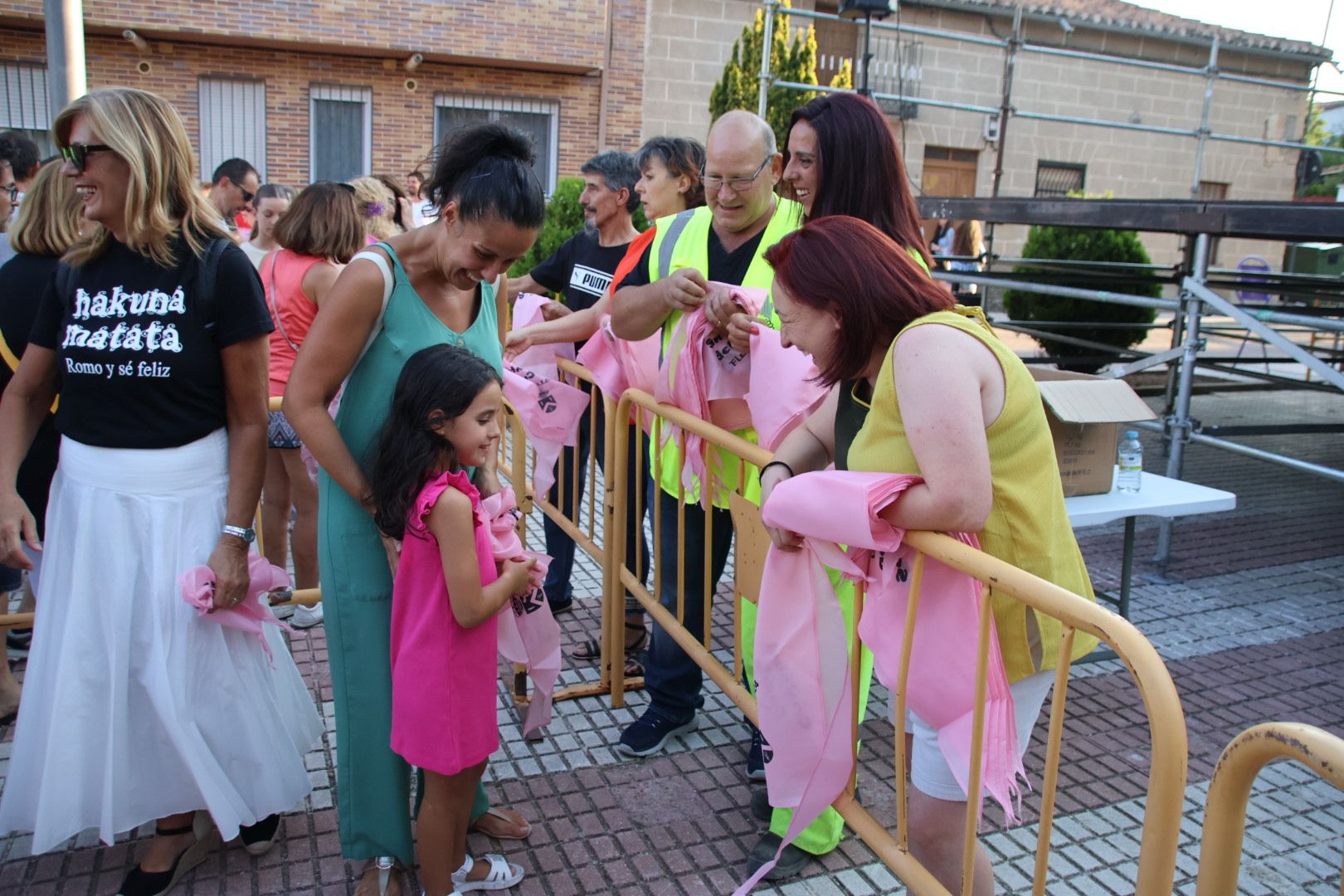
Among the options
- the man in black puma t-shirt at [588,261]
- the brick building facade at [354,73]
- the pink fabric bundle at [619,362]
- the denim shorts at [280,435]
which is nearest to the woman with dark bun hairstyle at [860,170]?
the pink fabric bundle at [619,362]

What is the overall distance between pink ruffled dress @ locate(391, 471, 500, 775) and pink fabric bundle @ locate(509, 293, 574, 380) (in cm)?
223

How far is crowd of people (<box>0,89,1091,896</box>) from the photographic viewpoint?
81.8 inches

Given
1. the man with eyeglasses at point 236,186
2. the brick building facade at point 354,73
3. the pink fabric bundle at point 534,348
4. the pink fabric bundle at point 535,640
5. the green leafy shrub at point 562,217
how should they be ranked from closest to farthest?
the pink fabric bundle at point 535,640 → the pink fabric bundle at point 534,348 → the man with eyeglasses at point 236,186 → the green leafy shrub at point 562,217 → the brick building facade at point 354,73

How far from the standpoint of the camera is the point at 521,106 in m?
18.1

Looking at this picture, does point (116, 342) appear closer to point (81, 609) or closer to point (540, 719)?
point (81, 609)

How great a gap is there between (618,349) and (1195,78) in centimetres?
2282

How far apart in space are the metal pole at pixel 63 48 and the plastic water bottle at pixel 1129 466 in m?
4.89

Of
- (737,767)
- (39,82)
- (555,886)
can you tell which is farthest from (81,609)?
(39,82)

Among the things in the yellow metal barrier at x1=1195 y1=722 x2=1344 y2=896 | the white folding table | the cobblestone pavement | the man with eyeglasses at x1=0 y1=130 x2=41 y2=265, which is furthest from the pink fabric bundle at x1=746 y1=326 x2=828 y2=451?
the man with eyeglasses at x1=0 y1=130 x2=41 y2=265

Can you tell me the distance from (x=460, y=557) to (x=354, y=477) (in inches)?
12.2

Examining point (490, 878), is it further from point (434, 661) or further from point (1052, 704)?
point (1052, 704)

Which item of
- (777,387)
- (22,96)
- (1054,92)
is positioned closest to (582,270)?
(777,387)

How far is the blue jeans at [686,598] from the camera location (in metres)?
3.38

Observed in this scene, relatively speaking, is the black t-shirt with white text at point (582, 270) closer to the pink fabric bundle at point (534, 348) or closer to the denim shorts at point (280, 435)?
the pink fabric bundle at point (534, 348)
